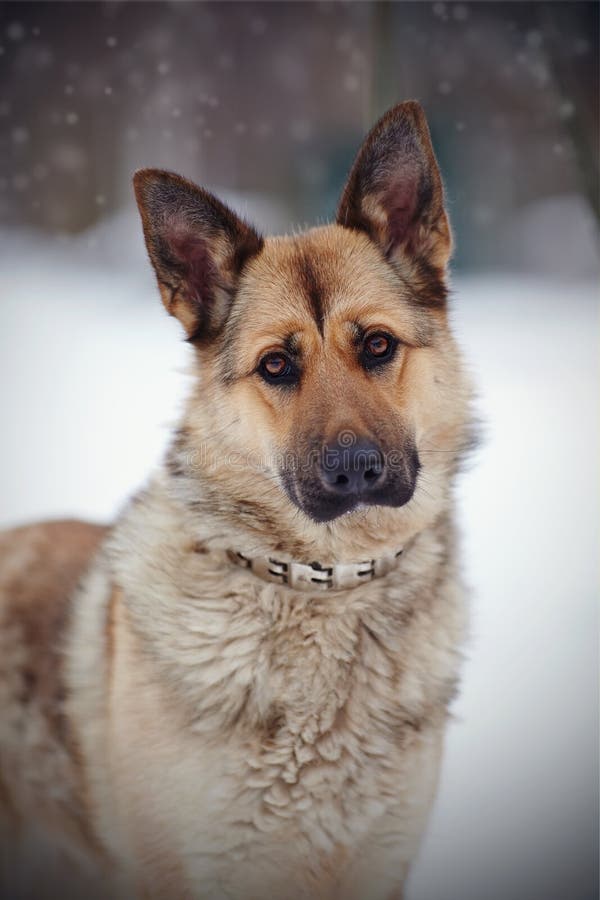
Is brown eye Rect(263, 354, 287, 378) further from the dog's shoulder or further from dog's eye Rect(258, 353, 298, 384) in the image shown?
the dog's shoulder

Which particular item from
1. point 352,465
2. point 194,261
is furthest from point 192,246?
point 352,465

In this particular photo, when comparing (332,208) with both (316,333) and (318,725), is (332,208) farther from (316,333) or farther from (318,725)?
(318,725)

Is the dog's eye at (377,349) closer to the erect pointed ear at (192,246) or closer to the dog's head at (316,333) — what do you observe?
the dog's head at (316,333)

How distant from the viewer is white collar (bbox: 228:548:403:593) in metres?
1.74

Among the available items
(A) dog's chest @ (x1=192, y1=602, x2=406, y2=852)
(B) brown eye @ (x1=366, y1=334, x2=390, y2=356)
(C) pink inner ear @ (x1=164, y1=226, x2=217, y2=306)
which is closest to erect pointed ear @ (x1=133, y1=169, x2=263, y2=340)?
(C) pink inner ear @ (x1=164, y1=226, x2=217, y2=306)

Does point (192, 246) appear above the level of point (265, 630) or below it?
above

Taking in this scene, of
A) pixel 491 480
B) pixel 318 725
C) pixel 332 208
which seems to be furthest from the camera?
pixel 491 480

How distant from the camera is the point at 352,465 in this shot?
1.52 meters

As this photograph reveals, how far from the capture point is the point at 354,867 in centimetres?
172

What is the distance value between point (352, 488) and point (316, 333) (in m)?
0.44

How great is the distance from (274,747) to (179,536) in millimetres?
600

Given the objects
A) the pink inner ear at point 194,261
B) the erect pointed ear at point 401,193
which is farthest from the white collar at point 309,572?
the erect pointed ear at point 401,193

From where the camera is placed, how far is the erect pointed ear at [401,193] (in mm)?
1750

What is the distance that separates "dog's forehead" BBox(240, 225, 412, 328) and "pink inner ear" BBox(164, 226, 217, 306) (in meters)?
0.10
